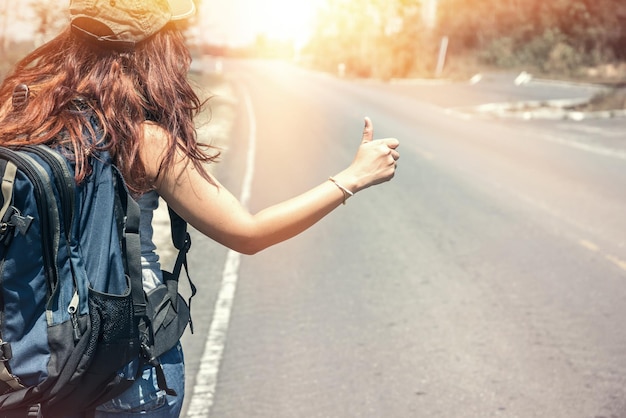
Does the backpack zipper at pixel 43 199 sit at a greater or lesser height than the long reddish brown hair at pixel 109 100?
lesser

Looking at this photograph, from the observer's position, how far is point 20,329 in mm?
1463

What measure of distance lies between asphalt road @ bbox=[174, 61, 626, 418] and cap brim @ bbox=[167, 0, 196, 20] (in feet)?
7.60

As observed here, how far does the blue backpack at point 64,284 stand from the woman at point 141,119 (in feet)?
0.18

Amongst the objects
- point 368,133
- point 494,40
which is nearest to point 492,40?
point 494,40

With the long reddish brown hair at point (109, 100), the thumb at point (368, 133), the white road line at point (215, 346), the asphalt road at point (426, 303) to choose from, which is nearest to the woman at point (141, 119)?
the long reddish brown hair at point (109, 100)

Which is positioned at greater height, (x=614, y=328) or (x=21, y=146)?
(x=21, y=146)

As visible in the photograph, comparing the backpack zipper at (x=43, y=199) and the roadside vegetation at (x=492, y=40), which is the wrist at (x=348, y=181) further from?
the roadside vegetation at (x=492, y=40)

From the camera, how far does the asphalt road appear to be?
12.2 ft

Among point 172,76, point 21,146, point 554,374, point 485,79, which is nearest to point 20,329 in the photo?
point 21,146

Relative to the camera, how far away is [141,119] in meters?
1.57

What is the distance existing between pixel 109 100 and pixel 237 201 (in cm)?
Answer: 38

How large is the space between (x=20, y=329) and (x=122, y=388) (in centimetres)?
28

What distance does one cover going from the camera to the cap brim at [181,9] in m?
1.65

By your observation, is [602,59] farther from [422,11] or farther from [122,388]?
[122,388]
